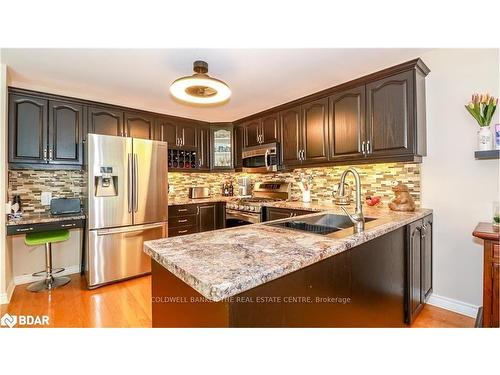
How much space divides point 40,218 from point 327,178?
3362 mm

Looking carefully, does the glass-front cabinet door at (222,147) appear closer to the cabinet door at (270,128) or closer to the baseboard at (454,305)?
the cabinet door at (270,128)

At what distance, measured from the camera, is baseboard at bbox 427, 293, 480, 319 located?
2.08 meters

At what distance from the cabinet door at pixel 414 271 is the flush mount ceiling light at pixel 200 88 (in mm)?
1793

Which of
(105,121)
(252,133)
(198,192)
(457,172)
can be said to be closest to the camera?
(457,172)

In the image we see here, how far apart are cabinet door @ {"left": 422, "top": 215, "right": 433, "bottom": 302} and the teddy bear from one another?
0.17m

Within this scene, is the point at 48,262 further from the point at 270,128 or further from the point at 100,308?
the point at 270,128

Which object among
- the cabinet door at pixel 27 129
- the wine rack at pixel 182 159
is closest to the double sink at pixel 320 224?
the wine rack at pixel 182 159

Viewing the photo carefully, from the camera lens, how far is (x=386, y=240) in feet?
5.18

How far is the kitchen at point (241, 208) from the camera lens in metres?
1.00

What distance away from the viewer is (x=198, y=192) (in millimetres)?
4008

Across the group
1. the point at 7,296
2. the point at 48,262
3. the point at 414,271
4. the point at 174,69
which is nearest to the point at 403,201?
the point at 414,271
